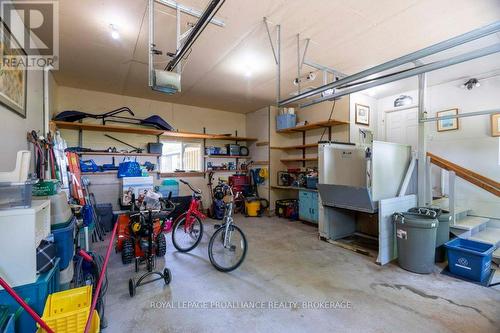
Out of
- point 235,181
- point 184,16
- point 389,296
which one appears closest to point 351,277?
point 389,296

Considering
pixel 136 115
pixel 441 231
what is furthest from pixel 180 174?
pixel 441 231

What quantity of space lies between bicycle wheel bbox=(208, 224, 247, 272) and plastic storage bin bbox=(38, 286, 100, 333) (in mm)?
1596

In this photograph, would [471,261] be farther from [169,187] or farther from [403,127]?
[169,187]

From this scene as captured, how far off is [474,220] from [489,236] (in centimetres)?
37

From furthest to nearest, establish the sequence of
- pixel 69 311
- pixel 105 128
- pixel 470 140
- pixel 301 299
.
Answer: pixel 105 128 → pixel 470 140 → pixel 301 299 → pixel 69 311

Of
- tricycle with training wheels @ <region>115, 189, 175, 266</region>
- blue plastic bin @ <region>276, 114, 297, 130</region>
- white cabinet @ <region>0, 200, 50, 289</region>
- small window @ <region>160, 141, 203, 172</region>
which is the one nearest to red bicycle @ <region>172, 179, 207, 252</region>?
tricycle with training wheels @ <region>115, 189, 175, 266</region>

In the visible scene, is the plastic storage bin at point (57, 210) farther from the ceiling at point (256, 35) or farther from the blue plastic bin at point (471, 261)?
the blue plastic bin at point (471, 261)

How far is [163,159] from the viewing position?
6.02m

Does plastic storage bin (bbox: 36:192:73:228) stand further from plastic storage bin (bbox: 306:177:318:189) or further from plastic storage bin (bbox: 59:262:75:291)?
plastic storage bin (bbox: 306:177:318:189)

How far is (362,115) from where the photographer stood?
5.25 metres

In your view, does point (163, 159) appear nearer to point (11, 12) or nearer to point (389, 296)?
point (11, 12)

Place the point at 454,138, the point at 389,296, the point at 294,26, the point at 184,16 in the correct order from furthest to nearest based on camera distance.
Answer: the point at 454,138 < the point at 294,26 < the point at 184,16 < the point at 389,296

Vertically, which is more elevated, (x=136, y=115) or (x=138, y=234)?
(x=136, y=115)

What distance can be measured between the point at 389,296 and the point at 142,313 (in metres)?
2.48
